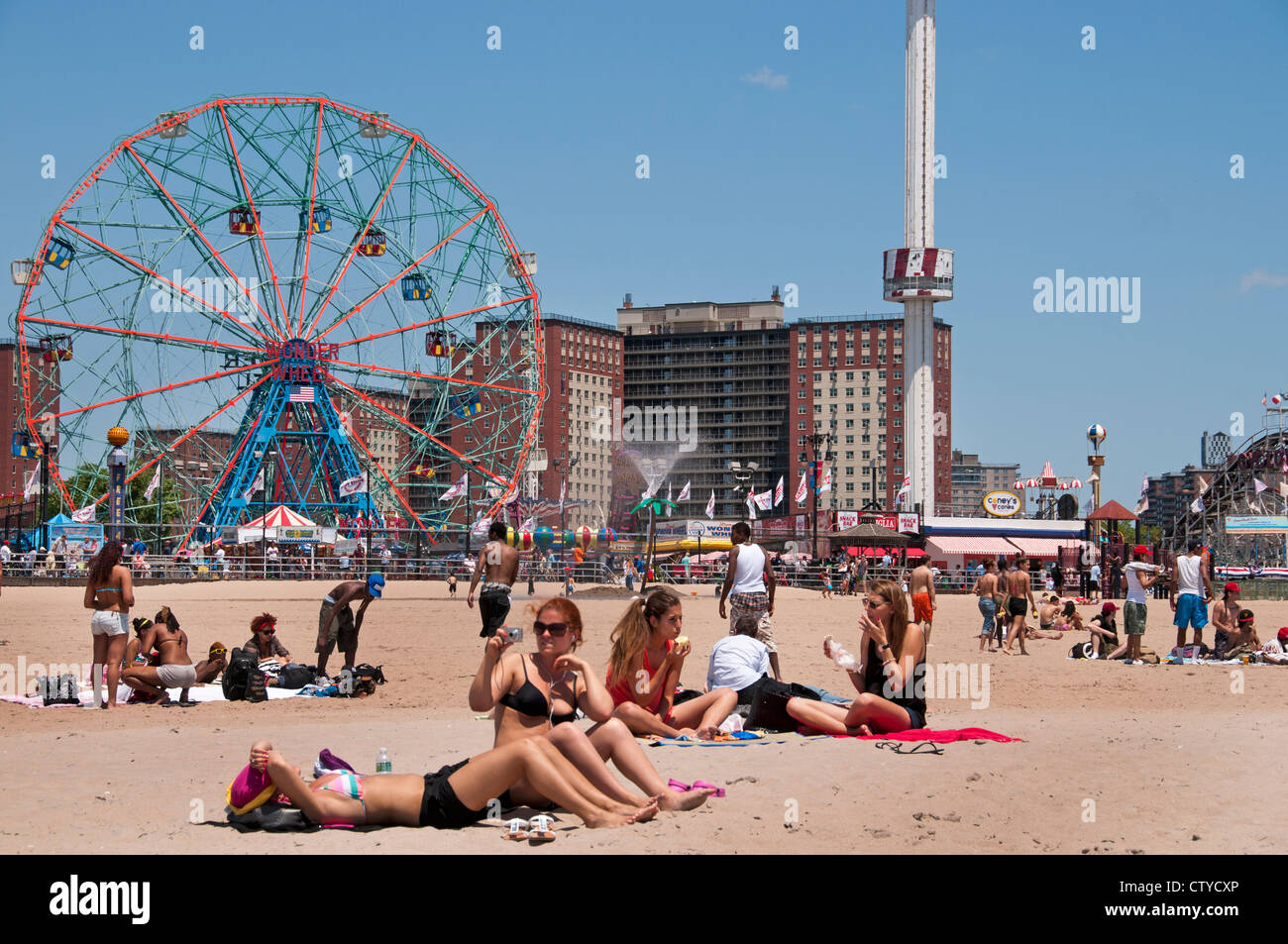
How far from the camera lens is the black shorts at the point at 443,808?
20.2 feet

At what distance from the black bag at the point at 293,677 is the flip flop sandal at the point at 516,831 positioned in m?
6.61

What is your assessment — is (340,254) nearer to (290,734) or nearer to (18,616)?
(18,616)

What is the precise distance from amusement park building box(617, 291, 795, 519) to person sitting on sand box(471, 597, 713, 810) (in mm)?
136616

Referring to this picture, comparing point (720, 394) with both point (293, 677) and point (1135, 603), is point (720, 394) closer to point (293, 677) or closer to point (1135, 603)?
point (1135, 603)

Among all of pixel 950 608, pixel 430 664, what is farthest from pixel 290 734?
pixel 950 608

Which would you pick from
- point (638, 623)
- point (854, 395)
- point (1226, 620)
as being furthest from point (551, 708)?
point (854, 395)

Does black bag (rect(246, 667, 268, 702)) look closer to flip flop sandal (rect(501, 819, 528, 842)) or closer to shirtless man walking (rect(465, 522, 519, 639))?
shirtless man walking (rect(465, 522, 519, 639))

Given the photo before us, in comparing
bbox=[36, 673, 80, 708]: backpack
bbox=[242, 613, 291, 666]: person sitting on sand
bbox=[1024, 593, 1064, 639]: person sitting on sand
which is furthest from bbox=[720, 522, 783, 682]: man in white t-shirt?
bbox=[1024, 593, 1064, 639]: person sitting on sand

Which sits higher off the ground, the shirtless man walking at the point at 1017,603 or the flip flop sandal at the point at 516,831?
the shirtless man walking at the point at 1017,603

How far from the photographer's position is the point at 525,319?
177 feet

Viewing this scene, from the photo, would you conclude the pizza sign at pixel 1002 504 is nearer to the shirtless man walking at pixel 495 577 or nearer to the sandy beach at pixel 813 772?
the sandy beach at pixel 813 772

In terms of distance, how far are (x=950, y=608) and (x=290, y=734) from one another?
80.2ft

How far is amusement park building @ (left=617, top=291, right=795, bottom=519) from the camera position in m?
146

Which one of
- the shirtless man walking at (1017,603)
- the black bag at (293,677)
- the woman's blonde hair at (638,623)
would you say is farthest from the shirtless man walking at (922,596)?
the black bag at (293,677)
